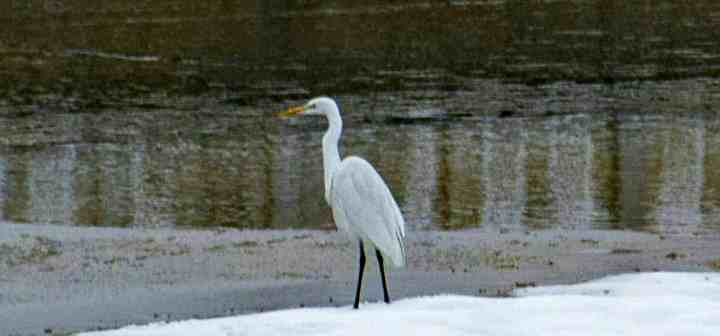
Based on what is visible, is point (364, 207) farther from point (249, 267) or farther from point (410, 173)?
point (410, 173)

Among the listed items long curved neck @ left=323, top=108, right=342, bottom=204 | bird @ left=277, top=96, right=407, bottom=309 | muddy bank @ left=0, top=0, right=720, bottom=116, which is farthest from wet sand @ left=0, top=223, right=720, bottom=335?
muddy bank @ left=0, top=0, right=720, bottom=116

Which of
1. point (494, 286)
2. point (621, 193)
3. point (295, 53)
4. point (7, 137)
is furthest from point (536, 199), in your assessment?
point (295, 53)

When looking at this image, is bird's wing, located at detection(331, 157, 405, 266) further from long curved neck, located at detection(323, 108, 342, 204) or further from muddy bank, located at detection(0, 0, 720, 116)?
muddy bank, located at detection(0, 0, 720, 116)

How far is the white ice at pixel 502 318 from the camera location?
9195mm

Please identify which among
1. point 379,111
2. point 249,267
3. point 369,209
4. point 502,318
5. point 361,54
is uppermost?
point 361,54

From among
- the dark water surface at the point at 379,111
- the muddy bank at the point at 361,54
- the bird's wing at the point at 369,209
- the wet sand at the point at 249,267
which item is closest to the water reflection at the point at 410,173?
the dark water surface at the point at 379,111

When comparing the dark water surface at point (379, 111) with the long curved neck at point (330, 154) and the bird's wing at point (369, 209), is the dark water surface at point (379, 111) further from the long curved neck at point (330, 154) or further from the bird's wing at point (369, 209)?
the bird's wing at point (369, 209)

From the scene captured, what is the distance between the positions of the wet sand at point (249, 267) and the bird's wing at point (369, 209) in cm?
76

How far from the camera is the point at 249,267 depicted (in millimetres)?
12469

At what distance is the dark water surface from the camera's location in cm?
1571

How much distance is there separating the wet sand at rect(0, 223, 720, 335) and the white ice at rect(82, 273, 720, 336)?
3.21 feet

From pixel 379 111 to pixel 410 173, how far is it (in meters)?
5.26

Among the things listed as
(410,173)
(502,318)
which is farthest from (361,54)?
(502,318)

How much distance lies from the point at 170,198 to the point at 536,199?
396 cm
